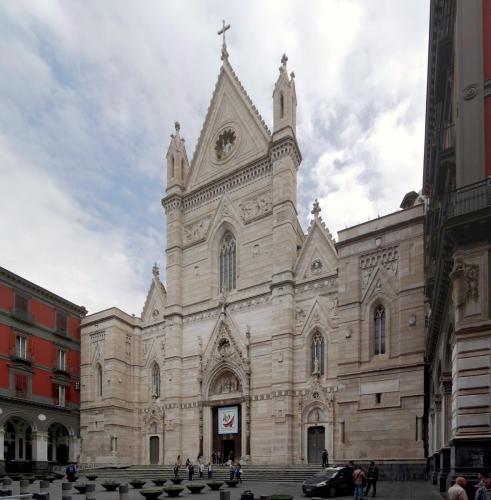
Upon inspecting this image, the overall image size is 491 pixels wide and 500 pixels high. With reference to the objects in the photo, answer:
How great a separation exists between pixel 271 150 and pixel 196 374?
1733 centimetres

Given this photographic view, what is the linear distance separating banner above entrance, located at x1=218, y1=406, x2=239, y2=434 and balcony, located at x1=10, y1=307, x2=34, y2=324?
16640 millimetres

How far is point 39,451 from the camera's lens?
41.4 metres

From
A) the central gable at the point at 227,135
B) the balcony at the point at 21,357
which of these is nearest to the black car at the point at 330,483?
the central gable at the point at 227,135

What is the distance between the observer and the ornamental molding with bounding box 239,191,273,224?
129ft

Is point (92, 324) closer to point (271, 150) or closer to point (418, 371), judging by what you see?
point (271, 150)

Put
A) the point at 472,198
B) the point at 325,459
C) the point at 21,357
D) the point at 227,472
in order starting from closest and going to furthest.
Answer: the point at 472,198
the point at 325,459
the point at 227,472
the point at 21,357

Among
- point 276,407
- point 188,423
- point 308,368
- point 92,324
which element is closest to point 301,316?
point 308,368

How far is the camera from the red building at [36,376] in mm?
40031

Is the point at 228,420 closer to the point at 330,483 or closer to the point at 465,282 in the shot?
the point at 330,483

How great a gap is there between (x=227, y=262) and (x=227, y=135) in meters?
10.7

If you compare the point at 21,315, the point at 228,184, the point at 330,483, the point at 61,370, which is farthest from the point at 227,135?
the point at 330,483

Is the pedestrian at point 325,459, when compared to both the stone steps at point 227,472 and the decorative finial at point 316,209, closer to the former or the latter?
the stone steps at point 227,472

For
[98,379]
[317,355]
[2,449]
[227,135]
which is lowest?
[2,449]

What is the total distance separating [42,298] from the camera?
4472 cm
